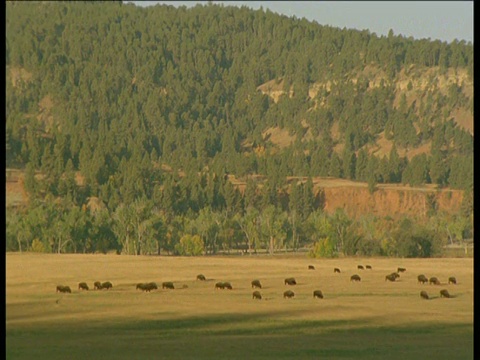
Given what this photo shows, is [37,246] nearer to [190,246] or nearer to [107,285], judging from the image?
[190,246]

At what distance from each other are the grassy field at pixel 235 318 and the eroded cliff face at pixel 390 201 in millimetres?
46423

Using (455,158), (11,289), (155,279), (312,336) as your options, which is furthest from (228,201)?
(312,336)

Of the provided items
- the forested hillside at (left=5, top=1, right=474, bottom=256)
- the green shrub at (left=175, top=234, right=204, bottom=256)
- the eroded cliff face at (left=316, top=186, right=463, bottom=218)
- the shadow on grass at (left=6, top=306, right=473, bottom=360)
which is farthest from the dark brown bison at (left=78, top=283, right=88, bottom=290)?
the eroded cliff face at (left=316, top=186, right=463, bottom=218)

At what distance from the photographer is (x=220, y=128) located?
377ft

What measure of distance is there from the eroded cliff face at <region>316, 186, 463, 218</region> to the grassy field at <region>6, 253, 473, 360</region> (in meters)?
46.4

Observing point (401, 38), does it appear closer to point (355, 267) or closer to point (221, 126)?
point (221, 126)

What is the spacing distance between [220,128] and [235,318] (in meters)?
85.9

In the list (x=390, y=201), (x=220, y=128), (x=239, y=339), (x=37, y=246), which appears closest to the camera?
(x=239, y=339)

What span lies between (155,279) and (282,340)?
23.0m

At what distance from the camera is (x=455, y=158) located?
3971 inches

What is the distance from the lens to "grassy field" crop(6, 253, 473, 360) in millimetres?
22281

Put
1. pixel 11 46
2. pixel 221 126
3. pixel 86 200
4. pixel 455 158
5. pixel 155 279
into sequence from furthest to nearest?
pixel 11 46, pixel 221 126, pixel 455 158, pixel 86 200, pixel 155 279

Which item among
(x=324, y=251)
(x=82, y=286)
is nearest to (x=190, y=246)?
(x=324, y=251)

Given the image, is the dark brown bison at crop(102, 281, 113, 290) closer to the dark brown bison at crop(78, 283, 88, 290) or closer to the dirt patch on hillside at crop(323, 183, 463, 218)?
the dark brown bison at crop(78, 283, 88, 290)
